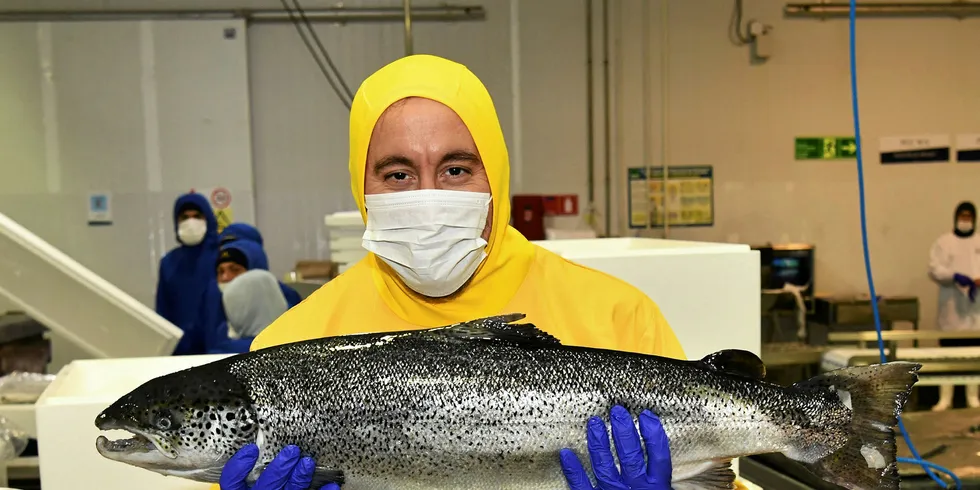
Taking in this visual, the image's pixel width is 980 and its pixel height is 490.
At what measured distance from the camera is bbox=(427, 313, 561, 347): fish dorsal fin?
3.41 ft

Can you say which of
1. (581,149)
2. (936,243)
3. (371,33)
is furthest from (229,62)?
(936,243)

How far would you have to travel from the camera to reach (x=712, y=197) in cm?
549

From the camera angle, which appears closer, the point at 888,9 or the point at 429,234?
the point at 429,234

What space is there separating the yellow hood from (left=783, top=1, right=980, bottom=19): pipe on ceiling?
5.13 m

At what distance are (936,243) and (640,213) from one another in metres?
2.29

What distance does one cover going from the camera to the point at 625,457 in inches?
38.8

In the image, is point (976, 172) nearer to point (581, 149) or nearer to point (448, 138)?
point (581, 149)

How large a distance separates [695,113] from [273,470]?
511 cm

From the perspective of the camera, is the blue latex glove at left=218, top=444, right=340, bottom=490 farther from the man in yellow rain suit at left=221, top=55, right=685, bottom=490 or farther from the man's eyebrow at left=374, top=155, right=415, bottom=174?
the man's eyebrow at left=374, top=155, right=415, bottom=174

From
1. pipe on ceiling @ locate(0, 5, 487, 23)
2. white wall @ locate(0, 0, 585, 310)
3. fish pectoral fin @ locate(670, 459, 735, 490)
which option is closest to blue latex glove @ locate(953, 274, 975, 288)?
white wall @ locate(0, 0, 585, 310)

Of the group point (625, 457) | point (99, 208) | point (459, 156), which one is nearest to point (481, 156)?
point (459, 156)

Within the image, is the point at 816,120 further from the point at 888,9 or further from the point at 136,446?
the point at 136,446

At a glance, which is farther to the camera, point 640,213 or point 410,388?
point 640,213

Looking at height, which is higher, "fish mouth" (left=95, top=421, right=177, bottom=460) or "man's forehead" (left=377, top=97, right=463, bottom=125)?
"man's forehead" (left=377, top=97, right=463, bottom=125)
